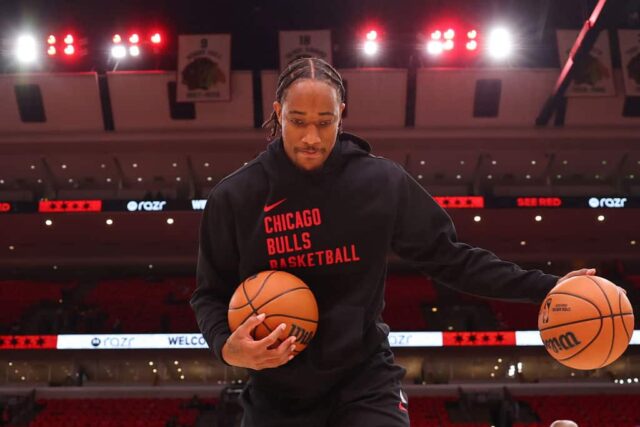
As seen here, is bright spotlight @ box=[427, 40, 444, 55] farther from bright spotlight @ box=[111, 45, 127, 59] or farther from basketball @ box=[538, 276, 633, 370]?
basketball @ box=[538, 276, 633, 370]

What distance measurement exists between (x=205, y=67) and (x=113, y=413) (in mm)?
8231

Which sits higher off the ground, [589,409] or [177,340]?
[177,340]

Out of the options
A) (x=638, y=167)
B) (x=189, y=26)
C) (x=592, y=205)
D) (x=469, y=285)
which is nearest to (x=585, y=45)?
(x=592, y=205)

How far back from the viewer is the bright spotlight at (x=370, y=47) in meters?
15.3

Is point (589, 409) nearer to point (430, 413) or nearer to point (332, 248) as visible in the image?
point (430, 413)

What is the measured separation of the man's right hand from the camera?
6.26 feet

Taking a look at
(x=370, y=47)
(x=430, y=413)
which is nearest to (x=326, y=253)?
(x=430, y=413)

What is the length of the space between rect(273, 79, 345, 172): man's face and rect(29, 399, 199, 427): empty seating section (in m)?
12.7

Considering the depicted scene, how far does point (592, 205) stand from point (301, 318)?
50.4 feet

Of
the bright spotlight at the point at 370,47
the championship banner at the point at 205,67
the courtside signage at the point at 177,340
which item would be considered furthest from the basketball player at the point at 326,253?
the championship banner at the point at 205,67

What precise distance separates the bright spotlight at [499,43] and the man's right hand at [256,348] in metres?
14.1

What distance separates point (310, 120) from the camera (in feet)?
7.12

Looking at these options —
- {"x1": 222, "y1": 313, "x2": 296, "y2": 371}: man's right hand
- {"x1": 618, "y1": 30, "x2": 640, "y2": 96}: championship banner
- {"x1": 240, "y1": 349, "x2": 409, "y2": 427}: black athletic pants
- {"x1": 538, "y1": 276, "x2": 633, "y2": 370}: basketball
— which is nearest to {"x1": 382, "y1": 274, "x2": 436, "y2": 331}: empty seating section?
{"x1": 618, "y1": 30, "x2": 640, "y2": 96}: championship banner

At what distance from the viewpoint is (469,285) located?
2377mm
